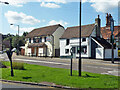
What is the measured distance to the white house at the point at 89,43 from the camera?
32.4m

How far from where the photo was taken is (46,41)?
4216 centimetres

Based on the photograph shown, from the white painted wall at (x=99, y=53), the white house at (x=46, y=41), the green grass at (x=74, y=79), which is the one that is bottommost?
Result: the green grass at (x=74, y=79)

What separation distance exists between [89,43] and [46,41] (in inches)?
517

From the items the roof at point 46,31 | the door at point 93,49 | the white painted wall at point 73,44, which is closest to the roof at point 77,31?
the white painted wall at point 73,44

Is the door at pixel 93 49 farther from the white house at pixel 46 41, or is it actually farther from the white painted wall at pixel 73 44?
the white house at pixel 46 41

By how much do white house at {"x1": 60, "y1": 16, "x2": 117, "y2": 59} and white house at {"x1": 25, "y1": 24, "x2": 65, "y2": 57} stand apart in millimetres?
3179

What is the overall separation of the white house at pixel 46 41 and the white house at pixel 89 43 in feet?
10.4

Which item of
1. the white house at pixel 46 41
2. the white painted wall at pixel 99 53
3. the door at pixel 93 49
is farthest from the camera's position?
the white house at pixel 46 41

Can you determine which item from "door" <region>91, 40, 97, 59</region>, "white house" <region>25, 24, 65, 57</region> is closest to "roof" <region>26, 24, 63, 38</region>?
"white house" <region>25, 24, 65, 57</region>

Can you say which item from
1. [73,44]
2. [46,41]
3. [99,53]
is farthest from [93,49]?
[46,41]

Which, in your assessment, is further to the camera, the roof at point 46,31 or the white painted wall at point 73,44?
the roof at point 46,31

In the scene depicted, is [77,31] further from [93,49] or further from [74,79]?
[74,79]

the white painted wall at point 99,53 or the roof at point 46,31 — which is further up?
the roof at point 46,31

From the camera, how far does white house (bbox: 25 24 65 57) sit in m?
41.2
